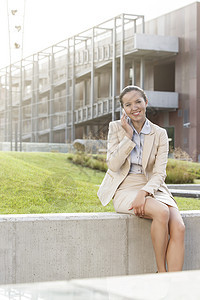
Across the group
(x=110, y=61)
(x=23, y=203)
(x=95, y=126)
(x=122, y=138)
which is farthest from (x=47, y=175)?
(x=95, y=126)

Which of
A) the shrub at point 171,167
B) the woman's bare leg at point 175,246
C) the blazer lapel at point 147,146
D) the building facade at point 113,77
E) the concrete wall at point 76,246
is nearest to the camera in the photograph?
the woman's bare leg at point 175,246

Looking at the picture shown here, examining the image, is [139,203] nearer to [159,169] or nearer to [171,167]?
[159,169]

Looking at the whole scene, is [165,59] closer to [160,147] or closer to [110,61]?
[110,61]

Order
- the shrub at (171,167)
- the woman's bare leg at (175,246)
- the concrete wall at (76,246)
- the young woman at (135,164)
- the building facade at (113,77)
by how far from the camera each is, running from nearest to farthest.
Result: 1. the woman's bare leg at (175,246)
2. the concrete wall at (76,246)
3. the young woman at (135,164)
4. the shrub at (171,167)
5. the building facade at (113,77)

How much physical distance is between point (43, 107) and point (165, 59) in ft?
34.9

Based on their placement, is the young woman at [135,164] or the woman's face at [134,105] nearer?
the young woman at [135,164]

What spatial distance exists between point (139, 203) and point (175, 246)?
1.54ft

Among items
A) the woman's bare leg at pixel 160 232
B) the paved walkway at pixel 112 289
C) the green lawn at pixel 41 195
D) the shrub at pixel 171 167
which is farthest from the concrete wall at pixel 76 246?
the shrub at pixel 171 167

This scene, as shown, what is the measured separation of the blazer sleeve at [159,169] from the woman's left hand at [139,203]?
0.06 metres

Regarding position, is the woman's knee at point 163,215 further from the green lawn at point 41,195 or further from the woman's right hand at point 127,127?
the green lawn at point 41,195

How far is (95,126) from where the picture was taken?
30.6 meters

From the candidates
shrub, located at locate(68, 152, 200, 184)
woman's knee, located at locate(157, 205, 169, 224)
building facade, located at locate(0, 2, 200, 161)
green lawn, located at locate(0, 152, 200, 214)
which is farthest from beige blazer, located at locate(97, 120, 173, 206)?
building facade, located at locate(0, 2, 200, 161)

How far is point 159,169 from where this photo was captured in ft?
13.4

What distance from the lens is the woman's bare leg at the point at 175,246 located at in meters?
3.46
